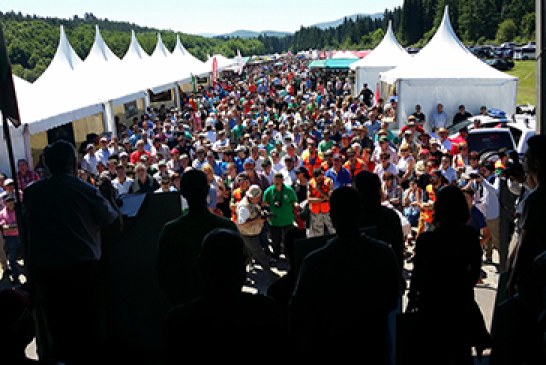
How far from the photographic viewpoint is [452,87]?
17.3 metres

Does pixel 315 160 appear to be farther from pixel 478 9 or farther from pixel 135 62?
pixel 478 9

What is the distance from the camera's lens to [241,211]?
25.7 ft

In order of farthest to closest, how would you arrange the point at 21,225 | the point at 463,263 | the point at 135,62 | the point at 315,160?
the point at 135,62
the point at 315,160
the point at 21,225
the point at 463,263

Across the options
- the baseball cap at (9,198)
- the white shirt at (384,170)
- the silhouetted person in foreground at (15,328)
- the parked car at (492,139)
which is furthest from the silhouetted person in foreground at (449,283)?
the parked car at (492,139)

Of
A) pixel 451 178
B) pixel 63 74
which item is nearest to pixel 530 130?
pixel 451 178

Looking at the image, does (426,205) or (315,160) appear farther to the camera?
(315,160)

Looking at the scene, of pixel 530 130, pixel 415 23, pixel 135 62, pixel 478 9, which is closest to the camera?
pixel 530 130

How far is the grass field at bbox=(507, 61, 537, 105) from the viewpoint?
30.2 metres

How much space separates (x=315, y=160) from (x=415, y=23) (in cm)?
10076

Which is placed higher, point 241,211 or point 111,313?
point 111,313

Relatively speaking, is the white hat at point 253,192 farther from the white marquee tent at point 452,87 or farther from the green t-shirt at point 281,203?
the white marquee tent at point 452,87

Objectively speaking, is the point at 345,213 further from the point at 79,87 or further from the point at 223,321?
the point at 79,87

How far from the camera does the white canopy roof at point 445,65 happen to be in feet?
57.0

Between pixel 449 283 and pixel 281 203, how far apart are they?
494cm
